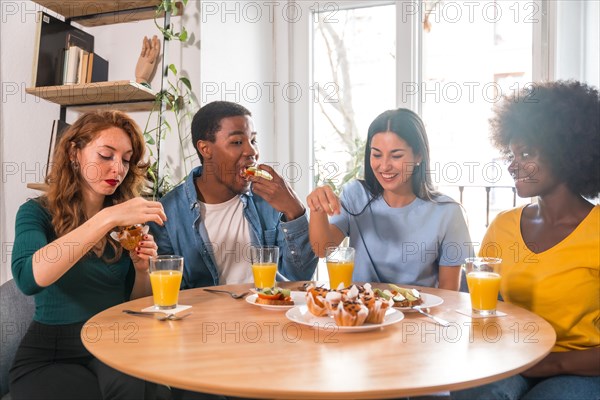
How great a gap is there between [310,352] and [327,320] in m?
0.20

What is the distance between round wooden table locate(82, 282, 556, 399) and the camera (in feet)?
2.91

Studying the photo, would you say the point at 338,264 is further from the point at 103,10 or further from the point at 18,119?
the point at 18,119

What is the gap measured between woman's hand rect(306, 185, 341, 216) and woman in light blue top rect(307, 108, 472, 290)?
39 mm

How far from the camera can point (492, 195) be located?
3.04m

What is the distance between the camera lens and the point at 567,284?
145 cm

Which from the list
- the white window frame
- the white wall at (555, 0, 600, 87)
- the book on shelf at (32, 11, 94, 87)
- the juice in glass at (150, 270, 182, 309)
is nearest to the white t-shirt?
the juice in glass at (150, 270, 182, 309)

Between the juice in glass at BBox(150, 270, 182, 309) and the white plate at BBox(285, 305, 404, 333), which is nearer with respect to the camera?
the white plate at BBox(285, 305, 404, 333)

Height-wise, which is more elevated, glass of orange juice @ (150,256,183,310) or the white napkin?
glass of orange juice @ (150,256,183,310)

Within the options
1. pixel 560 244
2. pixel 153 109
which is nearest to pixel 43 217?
pixel 153 109

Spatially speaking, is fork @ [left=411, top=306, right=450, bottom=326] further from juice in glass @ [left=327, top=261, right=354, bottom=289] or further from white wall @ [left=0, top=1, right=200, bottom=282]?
white wall @ [left=0, top=1, right=200, bottom=282]

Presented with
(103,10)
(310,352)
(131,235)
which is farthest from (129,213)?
(103,10)

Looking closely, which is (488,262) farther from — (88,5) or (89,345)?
(88,5)

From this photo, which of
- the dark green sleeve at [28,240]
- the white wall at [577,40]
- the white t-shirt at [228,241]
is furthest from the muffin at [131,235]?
the white wall at [577,40]

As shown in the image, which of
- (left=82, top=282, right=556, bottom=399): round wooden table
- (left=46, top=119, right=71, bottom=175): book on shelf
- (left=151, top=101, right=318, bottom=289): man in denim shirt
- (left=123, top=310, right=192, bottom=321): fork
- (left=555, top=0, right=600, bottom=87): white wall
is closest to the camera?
(left=82, top=282, right=556, bottom=399): round wooden table
